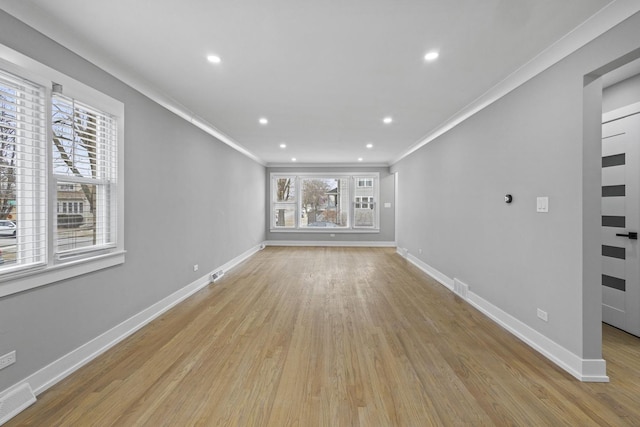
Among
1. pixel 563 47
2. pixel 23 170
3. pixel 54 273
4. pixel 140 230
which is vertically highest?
pixel 563 47

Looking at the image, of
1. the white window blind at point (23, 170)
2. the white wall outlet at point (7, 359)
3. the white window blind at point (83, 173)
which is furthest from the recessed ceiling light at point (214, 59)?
the white wall outlet at point (7, 359)

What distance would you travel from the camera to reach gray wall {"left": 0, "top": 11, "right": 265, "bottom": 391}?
184 centimetres

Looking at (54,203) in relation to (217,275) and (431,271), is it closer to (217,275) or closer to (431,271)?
(217,275)

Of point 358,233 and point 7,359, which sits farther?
point 358,233

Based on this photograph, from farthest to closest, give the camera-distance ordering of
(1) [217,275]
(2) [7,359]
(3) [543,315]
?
(1) [217,275], (3) [543,315], (2) [7,359]

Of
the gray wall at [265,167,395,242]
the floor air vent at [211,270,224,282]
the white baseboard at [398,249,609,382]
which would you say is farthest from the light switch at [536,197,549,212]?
the gray wall at [265,167,395,242]

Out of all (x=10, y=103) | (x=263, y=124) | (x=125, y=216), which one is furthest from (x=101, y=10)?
(x=263, y=124)

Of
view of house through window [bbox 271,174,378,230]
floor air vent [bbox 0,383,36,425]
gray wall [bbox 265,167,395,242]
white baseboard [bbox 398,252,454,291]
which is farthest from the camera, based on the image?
view of house through window [bbox 271,174,378,230]

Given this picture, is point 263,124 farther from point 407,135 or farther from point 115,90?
point 407,135

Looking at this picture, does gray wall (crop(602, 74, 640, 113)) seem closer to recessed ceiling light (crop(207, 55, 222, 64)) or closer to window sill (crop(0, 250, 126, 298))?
recessed ceiling light (crop(207, 55, 222, 64))

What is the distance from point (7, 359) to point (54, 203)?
104 cm

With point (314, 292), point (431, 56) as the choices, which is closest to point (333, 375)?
point (314, 292)

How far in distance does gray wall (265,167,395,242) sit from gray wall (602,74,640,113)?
18.0 feet

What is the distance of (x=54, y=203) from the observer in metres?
2.02
